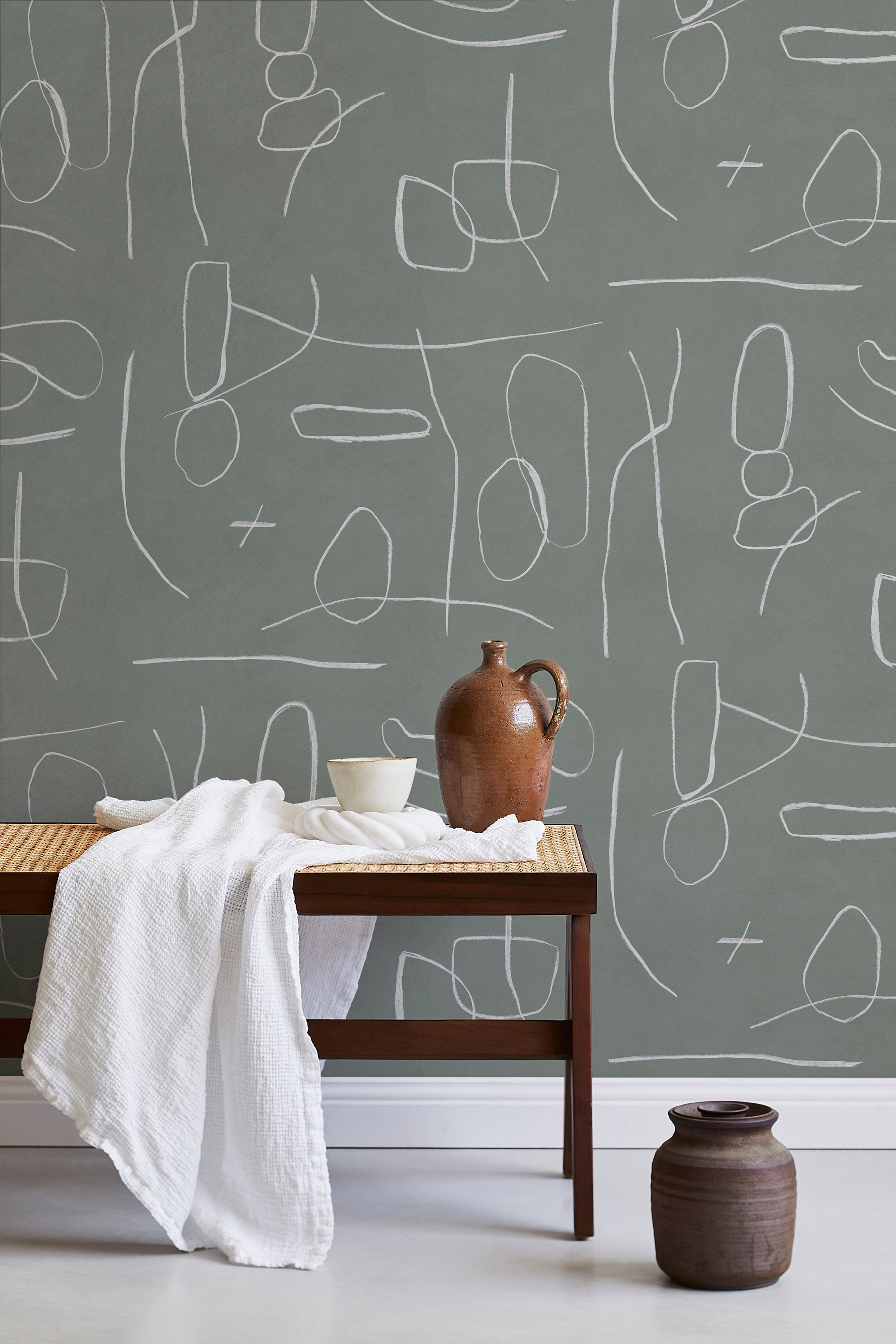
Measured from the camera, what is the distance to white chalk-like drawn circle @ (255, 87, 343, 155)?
240 cm

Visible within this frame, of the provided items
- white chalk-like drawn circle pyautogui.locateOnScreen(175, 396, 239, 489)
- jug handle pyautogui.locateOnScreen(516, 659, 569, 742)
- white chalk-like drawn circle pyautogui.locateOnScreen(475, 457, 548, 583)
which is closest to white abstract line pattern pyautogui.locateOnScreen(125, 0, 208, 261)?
white chalk-like drawn circle pyautogui.locateOnScreen(175, 396, 239, 489)

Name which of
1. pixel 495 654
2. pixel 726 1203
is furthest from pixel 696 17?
pixel 726 1203

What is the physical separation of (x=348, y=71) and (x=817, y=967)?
6.38 ft

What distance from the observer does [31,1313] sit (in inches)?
66.7

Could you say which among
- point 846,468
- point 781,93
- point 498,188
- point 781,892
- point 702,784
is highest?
point 781,93

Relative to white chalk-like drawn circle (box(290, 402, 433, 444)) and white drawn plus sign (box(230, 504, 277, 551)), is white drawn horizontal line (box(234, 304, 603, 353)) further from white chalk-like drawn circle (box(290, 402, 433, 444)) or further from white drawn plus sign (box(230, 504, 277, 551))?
white drawn plus sign (box(230, 504, 277, 551))

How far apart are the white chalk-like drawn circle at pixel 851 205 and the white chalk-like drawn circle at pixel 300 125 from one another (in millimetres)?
913

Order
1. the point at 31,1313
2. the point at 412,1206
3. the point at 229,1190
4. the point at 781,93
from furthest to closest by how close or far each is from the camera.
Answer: the point at 781,93 → the point at 412,1206 → the point at 229,1190 → the point at 31,1313

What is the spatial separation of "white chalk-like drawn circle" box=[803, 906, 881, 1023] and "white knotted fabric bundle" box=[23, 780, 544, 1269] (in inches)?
42.2

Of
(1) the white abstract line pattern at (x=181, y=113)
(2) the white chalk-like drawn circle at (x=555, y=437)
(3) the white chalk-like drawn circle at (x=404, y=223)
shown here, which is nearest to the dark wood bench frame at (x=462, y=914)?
(2) the white chalk-like drawn circle at (x=555, y=437)

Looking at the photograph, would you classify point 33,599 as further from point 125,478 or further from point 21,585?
point 125,478

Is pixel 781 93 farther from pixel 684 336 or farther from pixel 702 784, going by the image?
pixel 702 784

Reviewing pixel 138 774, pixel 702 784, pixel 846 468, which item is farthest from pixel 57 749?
pixel 846 468

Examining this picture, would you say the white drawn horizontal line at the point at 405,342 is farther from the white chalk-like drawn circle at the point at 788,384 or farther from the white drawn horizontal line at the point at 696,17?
the white drawn horizontal line at the point at 696,17
